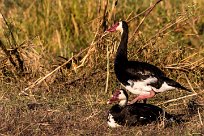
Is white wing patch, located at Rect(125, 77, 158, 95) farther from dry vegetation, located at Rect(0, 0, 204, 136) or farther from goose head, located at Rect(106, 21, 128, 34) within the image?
goose head, located at Rect(106, 21, 128, 34)

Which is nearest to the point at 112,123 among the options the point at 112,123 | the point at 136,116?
the point at 112,123

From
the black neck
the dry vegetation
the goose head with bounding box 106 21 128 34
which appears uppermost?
the goose head with bounding box 106 21 128 34

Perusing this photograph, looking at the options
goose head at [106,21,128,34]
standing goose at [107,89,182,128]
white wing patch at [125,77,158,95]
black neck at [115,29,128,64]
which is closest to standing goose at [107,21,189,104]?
white wing patch at [125,77,158,95]

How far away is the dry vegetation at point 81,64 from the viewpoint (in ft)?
21.4

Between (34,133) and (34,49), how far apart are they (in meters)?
2.54

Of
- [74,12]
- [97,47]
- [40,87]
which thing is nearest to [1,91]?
[40,87]

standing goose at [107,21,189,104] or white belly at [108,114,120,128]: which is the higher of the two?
standing goose at [107,21,189,104]

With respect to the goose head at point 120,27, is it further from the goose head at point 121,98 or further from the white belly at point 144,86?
the goose head at point 121,98

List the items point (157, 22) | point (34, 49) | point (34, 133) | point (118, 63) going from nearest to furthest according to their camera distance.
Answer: point (34, 133), point (118, 63), point (34, 49), point (157, 22)

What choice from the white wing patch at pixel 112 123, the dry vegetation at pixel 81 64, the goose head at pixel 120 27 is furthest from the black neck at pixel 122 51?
the white wing patch at pixel 112 123

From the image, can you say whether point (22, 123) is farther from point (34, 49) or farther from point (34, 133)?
point (34, 49)

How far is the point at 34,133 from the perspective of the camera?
6.09 m

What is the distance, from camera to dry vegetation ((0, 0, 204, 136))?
6.52 meters

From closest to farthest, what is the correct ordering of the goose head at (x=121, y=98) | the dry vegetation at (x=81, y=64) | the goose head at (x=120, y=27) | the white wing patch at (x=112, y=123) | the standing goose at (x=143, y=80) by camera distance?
the white wing patch at (x=112, y=123), the dry vegetation at (x=81, y=64), the goose head at (x=121, y=98), the standing goose at (x=143, y=80), the goose head at (x=120, y=27)
